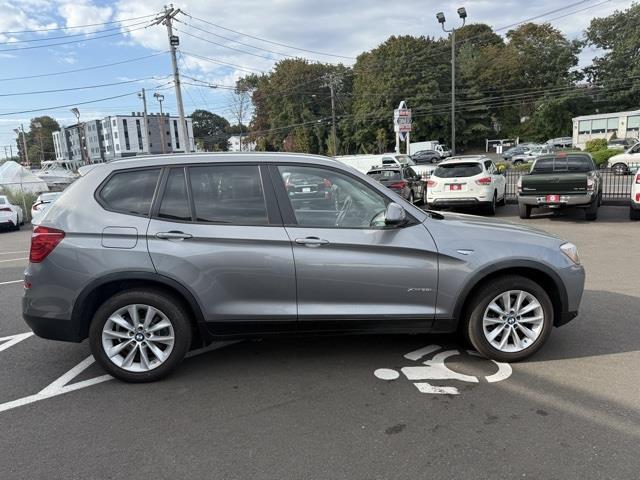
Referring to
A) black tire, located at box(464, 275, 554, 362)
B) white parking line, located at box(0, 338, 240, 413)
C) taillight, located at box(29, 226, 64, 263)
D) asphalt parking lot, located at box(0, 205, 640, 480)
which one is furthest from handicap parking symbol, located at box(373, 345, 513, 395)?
taillight, located at box(29, 226, 64, 263)

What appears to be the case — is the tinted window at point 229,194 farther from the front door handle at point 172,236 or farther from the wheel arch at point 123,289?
the wheel arch at point 123,289

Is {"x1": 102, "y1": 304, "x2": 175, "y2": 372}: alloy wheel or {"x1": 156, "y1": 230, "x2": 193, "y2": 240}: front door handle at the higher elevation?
{"x1": 156, "y1": 230, "x2": 193, "y2": 240}: front door handle

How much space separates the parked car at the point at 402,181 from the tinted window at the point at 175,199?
12056 mm

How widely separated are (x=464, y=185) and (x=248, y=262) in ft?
35.7

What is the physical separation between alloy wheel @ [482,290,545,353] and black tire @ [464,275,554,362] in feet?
0.09

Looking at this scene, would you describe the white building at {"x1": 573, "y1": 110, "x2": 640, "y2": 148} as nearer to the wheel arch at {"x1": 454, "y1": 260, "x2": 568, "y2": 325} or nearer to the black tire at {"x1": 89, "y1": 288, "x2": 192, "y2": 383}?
the wheel arch at {"x1": 454, "y1": 260, "x2": 568, "y2": 325}

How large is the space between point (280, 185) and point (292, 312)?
103cm

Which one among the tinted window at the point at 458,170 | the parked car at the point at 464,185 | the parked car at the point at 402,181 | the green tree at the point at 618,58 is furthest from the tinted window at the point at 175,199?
the green tree at the point at 618,58

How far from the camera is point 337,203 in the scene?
3967 mm

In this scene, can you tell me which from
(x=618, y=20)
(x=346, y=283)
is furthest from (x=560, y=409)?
(x=618, y=20)

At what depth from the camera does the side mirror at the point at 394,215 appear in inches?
149

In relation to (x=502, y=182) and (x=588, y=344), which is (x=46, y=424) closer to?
(x=588, y=344)

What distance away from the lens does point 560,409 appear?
3.38 meters

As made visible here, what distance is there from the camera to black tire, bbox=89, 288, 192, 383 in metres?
3.80
